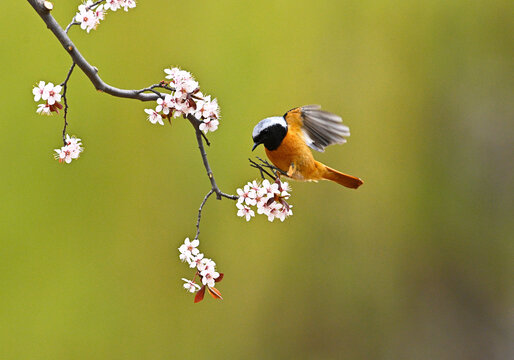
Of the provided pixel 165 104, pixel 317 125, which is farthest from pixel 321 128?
pixel 165 104

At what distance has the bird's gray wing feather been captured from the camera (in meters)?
1.41

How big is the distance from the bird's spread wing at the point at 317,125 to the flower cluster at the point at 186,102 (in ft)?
1.12

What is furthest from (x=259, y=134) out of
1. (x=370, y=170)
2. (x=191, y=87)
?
(x=370, y=170)

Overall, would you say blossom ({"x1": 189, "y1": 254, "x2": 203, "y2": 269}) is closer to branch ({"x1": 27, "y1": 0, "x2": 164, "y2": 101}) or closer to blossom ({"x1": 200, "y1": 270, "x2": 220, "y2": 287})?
blossom ({"x1": 200, "y1": 270, "x2": 220, "y2": 287})

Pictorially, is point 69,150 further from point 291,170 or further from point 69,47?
point 291,170

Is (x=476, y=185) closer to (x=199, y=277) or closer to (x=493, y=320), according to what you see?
(x=493, y=320)

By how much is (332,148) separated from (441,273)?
1018 mm

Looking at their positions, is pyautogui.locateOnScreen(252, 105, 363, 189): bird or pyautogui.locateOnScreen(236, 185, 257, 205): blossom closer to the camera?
pyautogui.locateOnScreen(236, 185, 257, 205): blossom

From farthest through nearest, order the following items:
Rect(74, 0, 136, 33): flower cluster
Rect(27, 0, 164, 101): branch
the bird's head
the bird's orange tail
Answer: the bird's orange tail < the bird's head < Rect(74, 0, 136, 33): flower cluster < Rect(27, 0, 164, 101): branch

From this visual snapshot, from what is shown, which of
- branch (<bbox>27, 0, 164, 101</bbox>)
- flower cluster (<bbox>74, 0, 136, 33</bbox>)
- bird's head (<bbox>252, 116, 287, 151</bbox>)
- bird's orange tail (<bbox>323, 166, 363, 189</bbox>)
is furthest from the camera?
bird's orange tail (<bbox>323, 166, 363, 189</bbox>)

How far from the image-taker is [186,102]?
1.10 metres

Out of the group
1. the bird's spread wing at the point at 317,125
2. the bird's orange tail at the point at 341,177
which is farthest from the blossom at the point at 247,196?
the bird's orange tail at the point at 341,177

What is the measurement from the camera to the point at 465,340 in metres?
3.07

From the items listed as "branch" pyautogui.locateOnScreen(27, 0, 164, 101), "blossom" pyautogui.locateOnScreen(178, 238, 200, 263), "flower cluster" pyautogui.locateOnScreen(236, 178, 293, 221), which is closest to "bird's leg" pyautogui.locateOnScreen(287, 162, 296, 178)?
"flower cluster" pyautogui.locateOnScreen(236, 178, 293, 221)
